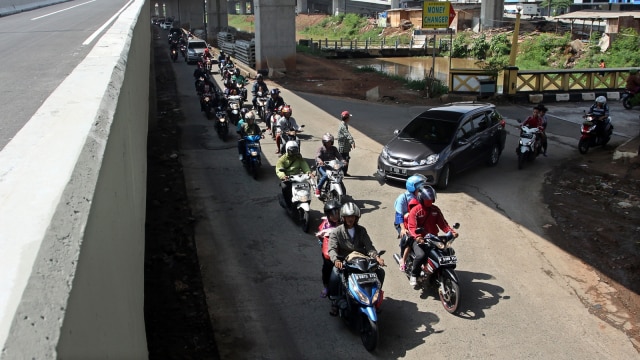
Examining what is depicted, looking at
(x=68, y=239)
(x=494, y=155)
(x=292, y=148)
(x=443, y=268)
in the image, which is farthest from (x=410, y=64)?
(x=68, y=239)

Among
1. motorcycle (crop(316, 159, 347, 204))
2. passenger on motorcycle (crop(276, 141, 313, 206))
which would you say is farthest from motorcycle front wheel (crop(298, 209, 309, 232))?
motorcycle (crop(316, 159, 347, 204))

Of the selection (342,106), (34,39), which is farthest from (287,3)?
(34,39)

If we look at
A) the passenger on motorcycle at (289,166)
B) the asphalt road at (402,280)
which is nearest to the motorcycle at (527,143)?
the asphalt road at (402,280)

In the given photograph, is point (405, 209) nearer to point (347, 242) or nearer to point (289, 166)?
point (347, 242)

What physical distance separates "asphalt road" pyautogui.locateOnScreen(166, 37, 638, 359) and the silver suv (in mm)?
26409

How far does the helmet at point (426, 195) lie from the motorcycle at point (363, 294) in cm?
123

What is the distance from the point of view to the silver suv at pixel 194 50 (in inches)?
1537

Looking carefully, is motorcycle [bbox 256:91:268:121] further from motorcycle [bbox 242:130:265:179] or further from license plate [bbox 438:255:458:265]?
license plate [bbox 438:255:458:265]

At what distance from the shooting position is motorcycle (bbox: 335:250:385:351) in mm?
6211

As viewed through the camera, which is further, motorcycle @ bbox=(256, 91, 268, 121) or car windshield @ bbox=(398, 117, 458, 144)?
motorcycle @ bbox=(256, 91, 268, 121)

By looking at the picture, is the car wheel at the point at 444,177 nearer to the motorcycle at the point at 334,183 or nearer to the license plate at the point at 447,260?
the motorcycle at the point at 334,183

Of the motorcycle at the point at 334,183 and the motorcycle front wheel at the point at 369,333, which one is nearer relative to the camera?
the motorcycle front wheel at the point at 369,333

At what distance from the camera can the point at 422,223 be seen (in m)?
7.50

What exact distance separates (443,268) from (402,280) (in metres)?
1.09
